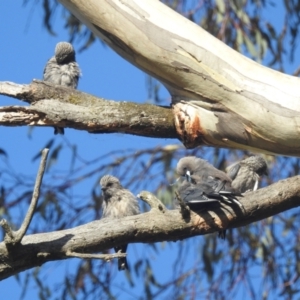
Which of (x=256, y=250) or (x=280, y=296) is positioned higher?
(x=256, y=250)

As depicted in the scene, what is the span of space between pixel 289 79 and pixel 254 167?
2203 mm

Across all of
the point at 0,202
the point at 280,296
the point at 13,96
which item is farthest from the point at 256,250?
the point at 13,96

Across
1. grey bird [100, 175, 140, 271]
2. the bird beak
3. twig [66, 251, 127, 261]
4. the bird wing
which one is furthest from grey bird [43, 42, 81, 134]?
twig [66, 251, 127, 261]

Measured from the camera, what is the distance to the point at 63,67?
589cm

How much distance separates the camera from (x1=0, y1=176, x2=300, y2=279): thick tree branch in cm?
328

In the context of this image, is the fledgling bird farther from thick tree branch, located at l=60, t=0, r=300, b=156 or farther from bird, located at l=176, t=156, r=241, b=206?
thick tree branch, located at l=60, t=0, r=300, b=156

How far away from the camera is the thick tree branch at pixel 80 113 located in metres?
3.60

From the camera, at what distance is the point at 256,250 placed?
7.45 meters

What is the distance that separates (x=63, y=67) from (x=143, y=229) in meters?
2.61

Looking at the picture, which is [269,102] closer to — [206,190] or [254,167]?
[206,190]

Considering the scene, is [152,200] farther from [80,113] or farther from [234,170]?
[234,170]

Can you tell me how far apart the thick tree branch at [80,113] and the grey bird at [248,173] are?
6.47 ft

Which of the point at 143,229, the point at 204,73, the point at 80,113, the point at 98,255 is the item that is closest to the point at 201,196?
the point at 143,229

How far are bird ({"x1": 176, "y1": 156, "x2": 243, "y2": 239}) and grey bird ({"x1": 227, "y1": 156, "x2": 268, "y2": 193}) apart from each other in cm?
89
